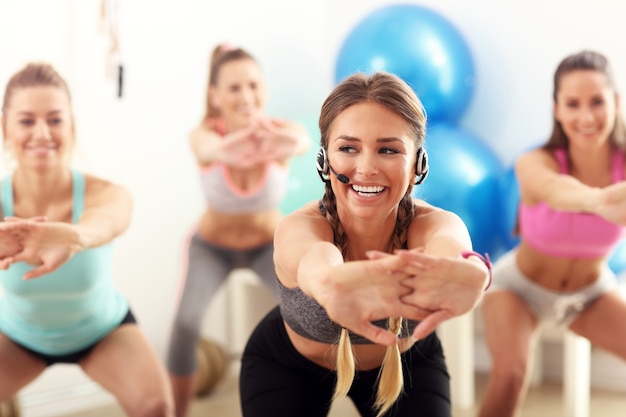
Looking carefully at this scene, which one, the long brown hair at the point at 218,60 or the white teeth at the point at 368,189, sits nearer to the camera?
the white teeth at the point at 368,189

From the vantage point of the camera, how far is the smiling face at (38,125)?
2592 millimetres

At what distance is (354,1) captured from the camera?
4566 millimetres

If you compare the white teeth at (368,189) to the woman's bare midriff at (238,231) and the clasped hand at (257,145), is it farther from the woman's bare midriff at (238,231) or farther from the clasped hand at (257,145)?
the woman's bare midriff at (238,231)

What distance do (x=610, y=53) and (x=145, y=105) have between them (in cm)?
207

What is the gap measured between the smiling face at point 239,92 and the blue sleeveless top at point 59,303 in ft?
3.11

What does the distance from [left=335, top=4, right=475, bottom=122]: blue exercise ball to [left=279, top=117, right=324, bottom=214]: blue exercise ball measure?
0.43 m

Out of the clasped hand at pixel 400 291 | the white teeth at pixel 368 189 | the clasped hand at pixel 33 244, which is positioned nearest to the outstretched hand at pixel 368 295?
the clasped hand at pixel 400 291

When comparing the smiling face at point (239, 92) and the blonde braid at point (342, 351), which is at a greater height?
the smiling face at point (239, 92)

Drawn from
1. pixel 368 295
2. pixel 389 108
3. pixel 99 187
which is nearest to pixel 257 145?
pixel 99 187

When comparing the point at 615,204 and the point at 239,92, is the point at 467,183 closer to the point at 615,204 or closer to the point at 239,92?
the point at 239,92

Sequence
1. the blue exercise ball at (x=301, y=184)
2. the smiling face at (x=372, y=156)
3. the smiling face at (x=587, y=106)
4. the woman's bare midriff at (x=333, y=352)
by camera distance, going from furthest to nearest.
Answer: the blue exercise ball at (x=301, y=184)
the smiling face at (x=587, y=106)
the woman's bare midriff at (x=333, y=352)
the smiling face at (x=372, y=156)

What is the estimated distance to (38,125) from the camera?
102 inches

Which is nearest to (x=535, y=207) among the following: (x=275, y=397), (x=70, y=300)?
(x=275, y=397)

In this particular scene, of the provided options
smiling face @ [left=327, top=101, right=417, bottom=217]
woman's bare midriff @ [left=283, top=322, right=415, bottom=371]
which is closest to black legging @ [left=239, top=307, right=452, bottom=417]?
woman's bare midriff @ [left=283, top=322, right=415, bottom=371]
